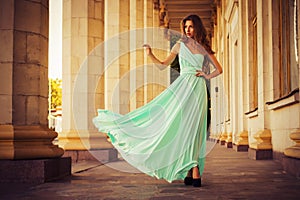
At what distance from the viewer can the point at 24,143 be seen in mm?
7309

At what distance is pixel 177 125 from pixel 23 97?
2.23 metres

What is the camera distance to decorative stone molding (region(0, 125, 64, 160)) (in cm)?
714

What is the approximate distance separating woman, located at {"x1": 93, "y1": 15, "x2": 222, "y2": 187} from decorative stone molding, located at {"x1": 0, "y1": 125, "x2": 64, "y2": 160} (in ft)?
3.17

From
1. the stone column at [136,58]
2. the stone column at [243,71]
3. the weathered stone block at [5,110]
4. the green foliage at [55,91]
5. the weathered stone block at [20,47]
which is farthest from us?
the green foliage at [55,91]

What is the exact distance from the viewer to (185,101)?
695 cm

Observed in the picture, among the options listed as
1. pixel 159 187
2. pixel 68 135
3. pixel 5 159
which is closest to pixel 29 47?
pixel 5 159

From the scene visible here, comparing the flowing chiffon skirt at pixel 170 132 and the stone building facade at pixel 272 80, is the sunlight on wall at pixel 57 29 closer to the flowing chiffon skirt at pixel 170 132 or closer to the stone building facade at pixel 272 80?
the stone building facade at pixel 272 80

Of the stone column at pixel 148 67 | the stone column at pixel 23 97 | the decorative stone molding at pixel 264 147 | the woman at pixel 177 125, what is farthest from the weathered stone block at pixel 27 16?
the stone column at pixel 148 67

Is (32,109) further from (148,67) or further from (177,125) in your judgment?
(148,67)

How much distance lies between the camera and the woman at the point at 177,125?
6824mm

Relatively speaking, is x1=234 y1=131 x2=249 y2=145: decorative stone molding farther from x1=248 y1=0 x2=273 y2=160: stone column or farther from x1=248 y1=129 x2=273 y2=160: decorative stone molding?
x1=248 y1=129 x2=273 y2=160: decorative stone molding

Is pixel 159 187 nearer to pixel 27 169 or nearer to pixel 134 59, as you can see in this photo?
pixel 27 169

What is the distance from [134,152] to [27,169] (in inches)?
56.9

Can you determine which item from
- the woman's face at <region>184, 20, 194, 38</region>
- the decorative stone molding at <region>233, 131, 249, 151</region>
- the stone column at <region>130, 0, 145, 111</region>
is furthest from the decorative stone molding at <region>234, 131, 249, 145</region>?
the woman's face at <region>184, 20, 194, 38</region>
